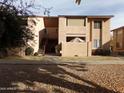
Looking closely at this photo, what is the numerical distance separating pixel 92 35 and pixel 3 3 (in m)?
42.1

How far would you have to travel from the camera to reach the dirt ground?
53.1 ft

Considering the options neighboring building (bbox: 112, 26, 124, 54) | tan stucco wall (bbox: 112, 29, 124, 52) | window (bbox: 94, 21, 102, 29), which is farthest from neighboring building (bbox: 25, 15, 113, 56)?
neighboring building (bbox: 112, 26, 124, 54)

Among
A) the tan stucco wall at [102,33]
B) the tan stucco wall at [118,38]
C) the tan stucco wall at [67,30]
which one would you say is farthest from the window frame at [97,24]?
the tan stucco wall at [118,38]

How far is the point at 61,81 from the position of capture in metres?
18.1

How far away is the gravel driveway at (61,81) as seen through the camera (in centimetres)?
1620

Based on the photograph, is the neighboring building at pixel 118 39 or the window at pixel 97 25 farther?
the neighboring building at pixel 118 39

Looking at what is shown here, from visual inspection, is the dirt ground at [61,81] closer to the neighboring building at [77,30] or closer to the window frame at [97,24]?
the neighboring building at [77,30]

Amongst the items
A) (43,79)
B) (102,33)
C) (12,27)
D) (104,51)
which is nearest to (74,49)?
(104,51)

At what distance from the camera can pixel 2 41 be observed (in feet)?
33.2

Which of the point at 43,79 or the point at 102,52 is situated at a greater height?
the point at 102,52

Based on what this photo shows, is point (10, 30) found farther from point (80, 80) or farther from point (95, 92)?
point (80, 80)

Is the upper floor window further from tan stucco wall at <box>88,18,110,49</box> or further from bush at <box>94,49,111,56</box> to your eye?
bush at <box>94,49,111,56</box>

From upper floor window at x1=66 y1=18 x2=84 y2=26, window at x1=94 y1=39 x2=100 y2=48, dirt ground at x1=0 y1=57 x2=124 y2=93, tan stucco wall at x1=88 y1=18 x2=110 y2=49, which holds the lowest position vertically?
dirt ground at x1=0 y1=57 x2=124 y2=93

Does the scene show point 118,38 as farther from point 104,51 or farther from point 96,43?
point 104,51
